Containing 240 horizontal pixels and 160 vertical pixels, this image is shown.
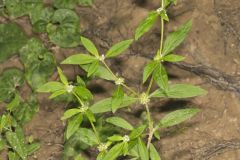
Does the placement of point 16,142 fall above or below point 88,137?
below

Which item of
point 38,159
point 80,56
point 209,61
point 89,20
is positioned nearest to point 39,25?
point 89,20

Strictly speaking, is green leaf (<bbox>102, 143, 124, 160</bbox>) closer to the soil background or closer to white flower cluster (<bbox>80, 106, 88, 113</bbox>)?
white flower cluster (<bbox>80, 106, 88, 113</bbox>)

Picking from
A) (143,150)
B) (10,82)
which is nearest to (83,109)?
(143,150)

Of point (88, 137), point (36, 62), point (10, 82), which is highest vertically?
point (88, 137)

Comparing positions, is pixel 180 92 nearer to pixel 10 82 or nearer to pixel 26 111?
pixel 26 111

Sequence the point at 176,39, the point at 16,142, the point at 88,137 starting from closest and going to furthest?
the point at 176,39, the point at 88,137, the point at 16,142

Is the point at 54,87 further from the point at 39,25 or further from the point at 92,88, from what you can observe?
the point at 39,25

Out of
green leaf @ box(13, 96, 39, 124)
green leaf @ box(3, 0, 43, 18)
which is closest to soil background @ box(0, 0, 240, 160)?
green leaf @ box(13, 96, 39, 124)
